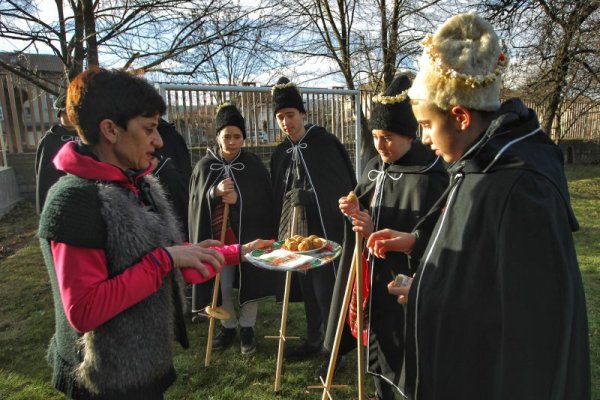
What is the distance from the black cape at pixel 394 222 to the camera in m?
2.68

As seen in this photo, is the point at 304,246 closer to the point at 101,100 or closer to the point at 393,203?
the point at 393,203

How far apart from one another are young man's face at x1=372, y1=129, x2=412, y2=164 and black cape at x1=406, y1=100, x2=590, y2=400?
1193 mm

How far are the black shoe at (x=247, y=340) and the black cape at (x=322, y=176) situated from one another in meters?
1.04

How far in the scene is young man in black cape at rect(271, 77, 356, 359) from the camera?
397 centimetres

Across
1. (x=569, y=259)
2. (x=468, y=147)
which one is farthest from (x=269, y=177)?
(x=569, y=259)

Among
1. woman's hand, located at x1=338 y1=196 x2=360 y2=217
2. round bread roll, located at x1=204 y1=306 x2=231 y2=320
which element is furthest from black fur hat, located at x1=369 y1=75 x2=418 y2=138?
round bread roll, located at x1=204 y1=306 x2=231 y2=320

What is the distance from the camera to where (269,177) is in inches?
169

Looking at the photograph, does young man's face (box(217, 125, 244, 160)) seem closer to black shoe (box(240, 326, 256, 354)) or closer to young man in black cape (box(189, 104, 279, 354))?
young man in black cape (box(189, 104, 279, 354))

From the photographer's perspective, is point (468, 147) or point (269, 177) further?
point (269, 177)

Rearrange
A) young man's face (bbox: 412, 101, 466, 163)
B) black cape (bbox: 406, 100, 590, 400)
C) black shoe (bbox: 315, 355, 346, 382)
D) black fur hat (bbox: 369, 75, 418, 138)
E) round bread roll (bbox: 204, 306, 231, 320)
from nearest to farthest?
black cape (bbox: 406, 100, 590, 400) → young man's face (bbox: 412, 101, 466, 163) → black fur hat (bbox: 369, 75, 418, 138) → round bread roll (bbox: 204, 306, 231, 320) → black shoe (bbox: 315, 355, 346, 382)

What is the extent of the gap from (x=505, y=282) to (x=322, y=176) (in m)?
2.79

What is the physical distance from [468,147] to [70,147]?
60.2 inches

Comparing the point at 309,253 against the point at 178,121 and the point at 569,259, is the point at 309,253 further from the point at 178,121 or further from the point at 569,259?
the point at 178,121

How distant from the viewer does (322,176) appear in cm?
404
